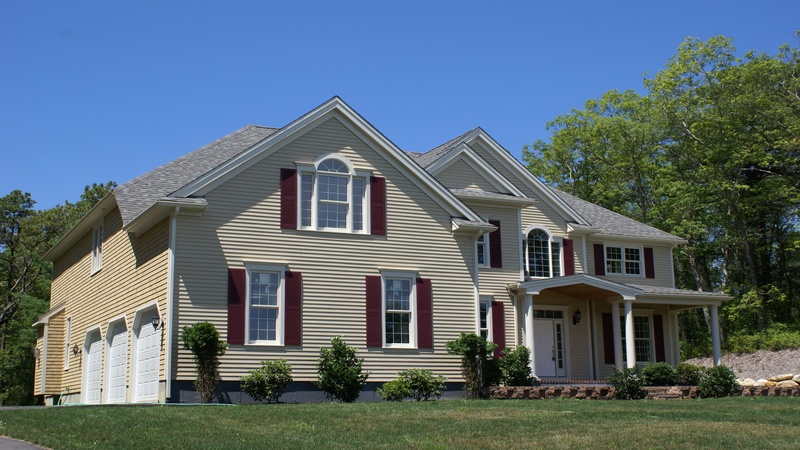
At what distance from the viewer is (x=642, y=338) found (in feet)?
105

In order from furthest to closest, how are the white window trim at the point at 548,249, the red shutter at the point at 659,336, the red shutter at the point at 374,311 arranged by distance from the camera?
the red shutter at the point at 659,336 < the white window trim at the point at 548,249 < the red shutter at the point at 374,311

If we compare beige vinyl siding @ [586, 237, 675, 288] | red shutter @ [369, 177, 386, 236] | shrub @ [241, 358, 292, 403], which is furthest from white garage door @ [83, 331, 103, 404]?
beige vinyl siding @ [586, 237, 675, 288]

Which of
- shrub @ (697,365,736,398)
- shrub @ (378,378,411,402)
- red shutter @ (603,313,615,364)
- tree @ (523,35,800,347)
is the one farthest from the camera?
tree @ (523,35,800,347)

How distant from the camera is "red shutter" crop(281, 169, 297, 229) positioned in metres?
21.6

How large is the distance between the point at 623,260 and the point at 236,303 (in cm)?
1692

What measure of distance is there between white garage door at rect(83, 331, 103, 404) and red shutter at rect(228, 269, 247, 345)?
669 centimetres

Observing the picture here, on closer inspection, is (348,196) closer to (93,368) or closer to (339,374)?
(339,374)

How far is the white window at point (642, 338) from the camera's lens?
31781mm

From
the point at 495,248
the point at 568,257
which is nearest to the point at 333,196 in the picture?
the point at 495,248

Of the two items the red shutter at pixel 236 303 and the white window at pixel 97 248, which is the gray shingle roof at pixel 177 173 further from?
the white window at pixel 97 248

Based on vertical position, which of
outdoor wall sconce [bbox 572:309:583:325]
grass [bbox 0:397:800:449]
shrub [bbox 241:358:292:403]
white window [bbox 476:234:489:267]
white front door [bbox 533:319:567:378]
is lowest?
grass [bbox 0:397:800:449]

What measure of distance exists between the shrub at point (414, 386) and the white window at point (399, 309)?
2.61ft

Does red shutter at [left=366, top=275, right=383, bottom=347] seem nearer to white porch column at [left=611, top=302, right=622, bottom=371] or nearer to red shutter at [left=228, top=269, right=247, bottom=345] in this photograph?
red shutter at [left=228, top=269, right=247, bottom=345]

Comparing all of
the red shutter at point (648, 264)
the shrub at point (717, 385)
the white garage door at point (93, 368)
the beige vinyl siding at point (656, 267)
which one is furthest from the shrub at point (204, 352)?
the red shutter at point (648, 264)
